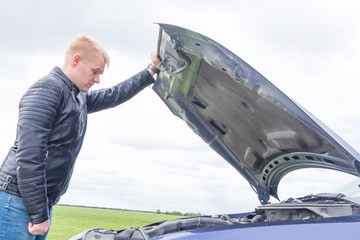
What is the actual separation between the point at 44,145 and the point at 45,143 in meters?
0.02

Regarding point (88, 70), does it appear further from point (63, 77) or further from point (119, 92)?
point (119, 92)

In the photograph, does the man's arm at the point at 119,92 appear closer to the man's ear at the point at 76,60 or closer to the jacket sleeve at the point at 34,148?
the man's ear at the point at 76,60

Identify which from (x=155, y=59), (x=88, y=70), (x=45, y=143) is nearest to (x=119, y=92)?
(x=155, y=59)

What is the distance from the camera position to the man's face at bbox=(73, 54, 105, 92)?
7.29ft

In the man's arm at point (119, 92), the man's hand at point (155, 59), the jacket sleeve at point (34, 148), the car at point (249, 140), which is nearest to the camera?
the car at point (249, 140)

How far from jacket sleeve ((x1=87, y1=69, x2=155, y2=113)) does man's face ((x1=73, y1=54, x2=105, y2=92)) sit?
561mm

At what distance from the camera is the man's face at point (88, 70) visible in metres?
2.22

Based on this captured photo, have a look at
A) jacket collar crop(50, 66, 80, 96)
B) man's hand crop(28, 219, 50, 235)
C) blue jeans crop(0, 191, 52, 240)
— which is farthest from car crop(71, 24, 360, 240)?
jacket collar crop(50, 66, 80, 96)

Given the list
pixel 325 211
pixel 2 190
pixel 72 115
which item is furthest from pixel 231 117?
pixel 2 190

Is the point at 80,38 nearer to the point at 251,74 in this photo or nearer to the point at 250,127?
the point at 251,74

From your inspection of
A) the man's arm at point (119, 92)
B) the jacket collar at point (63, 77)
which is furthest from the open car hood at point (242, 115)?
the jacket collar at point (63, 77)

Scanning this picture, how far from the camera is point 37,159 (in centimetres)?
194

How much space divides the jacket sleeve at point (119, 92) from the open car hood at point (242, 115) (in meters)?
0.14

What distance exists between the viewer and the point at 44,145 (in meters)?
1.97
